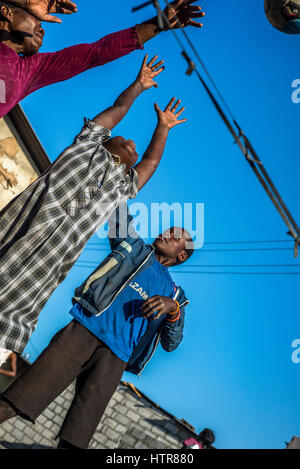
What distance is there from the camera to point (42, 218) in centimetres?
220

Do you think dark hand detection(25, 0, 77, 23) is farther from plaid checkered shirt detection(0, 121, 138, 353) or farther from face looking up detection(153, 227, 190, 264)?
face looking up detection(153, 227, 190, 264)

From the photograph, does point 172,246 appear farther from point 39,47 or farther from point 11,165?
point 11,165

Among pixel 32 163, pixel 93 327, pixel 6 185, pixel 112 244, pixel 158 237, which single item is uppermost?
pixel 32 163

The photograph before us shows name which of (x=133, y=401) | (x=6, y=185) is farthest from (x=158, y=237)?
(x=133, y=401)

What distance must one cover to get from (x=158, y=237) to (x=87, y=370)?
167 cm

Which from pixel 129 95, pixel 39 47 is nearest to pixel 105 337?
pixel 129 95

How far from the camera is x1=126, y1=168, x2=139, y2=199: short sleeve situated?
9.03 feet

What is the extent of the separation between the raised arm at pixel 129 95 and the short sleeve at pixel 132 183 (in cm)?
46

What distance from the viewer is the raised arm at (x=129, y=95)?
292 cm

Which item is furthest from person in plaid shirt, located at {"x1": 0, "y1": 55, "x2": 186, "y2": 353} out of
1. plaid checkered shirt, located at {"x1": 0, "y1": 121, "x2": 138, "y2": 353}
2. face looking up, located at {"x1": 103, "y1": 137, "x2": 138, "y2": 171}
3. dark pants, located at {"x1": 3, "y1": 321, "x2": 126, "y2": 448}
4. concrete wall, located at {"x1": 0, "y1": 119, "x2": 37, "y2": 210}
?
concrete wall, located at {"x1": 0, "y1": 119, "x2": 37, "y2": 210}

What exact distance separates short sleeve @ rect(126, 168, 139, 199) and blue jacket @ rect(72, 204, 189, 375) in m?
0.57

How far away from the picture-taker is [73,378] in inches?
114

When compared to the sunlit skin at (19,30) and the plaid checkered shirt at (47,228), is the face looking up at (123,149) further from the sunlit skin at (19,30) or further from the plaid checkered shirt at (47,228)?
Answer: the sunlit skin at (19,30)
